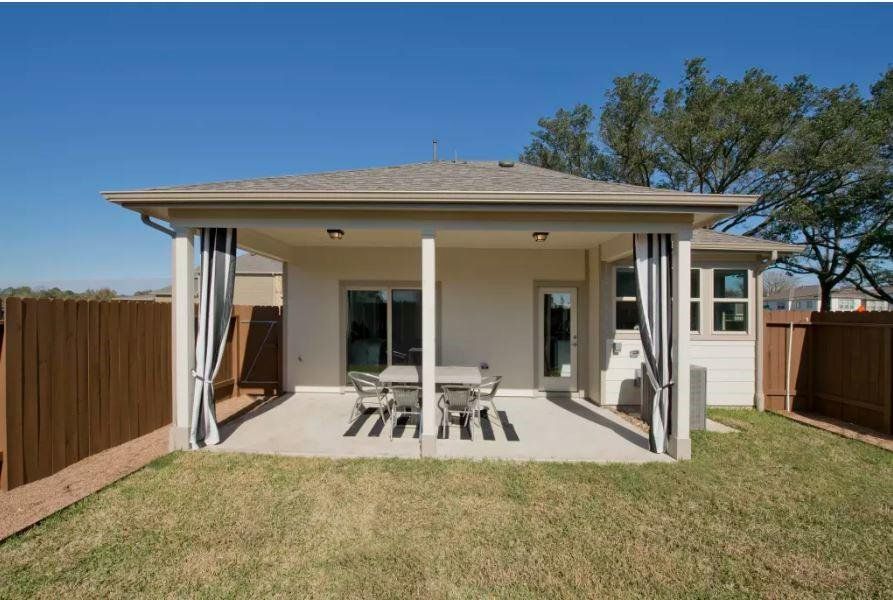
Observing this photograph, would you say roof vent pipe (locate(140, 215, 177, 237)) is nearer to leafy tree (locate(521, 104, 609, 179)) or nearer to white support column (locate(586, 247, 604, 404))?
white support column (locate(586, 247, 604, 404))

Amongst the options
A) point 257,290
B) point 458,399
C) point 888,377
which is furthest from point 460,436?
point 257,290

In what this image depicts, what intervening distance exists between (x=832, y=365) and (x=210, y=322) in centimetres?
1009

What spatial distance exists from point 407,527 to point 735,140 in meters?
19.9

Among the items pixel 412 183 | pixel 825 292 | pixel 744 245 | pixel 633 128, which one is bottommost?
pixel 825 292

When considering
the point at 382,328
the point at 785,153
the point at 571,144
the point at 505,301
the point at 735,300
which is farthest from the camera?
the point at 571,144

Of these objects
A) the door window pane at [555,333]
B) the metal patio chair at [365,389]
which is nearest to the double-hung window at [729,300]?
the door window pane at [555,333]

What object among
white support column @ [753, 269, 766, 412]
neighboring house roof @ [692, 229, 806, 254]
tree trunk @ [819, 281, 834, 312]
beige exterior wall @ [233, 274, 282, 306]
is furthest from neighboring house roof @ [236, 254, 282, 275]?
tree trunk @ [819, 281, 834, 312]

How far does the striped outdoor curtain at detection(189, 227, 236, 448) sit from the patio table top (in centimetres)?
227

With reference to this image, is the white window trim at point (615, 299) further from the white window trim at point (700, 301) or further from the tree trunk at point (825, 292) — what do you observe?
the tree trunk at point (825, 292)

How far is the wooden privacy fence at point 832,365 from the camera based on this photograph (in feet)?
20.1

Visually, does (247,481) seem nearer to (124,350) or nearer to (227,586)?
(227,586)

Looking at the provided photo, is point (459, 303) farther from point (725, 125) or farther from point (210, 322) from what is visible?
point (725, 125)

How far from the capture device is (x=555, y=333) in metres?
8.16

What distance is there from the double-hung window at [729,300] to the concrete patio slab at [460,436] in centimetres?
296
